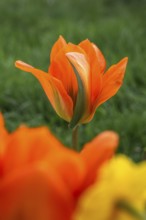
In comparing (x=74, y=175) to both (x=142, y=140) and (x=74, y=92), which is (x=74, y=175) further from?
(x=142, y=140)

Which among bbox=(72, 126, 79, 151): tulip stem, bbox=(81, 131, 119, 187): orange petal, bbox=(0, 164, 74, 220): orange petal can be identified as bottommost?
bbox=(72, 126, 79, 151): tulip stem

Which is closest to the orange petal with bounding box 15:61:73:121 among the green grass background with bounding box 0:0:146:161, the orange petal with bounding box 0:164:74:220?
the orange petal with bounding box 0:164:74:220

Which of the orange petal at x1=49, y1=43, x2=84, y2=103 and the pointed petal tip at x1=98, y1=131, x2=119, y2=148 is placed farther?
the orange petal at x1=49, y1=43, x2=84, y2=103

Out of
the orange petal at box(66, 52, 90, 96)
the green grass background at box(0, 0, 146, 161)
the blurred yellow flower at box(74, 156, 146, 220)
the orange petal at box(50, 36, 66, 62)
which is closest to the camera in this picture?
the blurred yellow flower at box(74, 156, 146, 220)

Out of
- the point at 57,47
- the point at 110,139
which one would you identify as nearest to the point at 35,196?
the point at 110,139

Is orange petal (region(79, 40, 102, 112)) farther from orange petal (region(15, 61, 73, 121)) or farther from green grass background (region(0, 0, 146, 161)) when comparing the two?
green grass background (region(0, 0, 146, 161))

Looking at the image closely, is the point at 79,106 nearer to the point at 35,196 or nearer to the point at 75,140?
the point at 75,140
